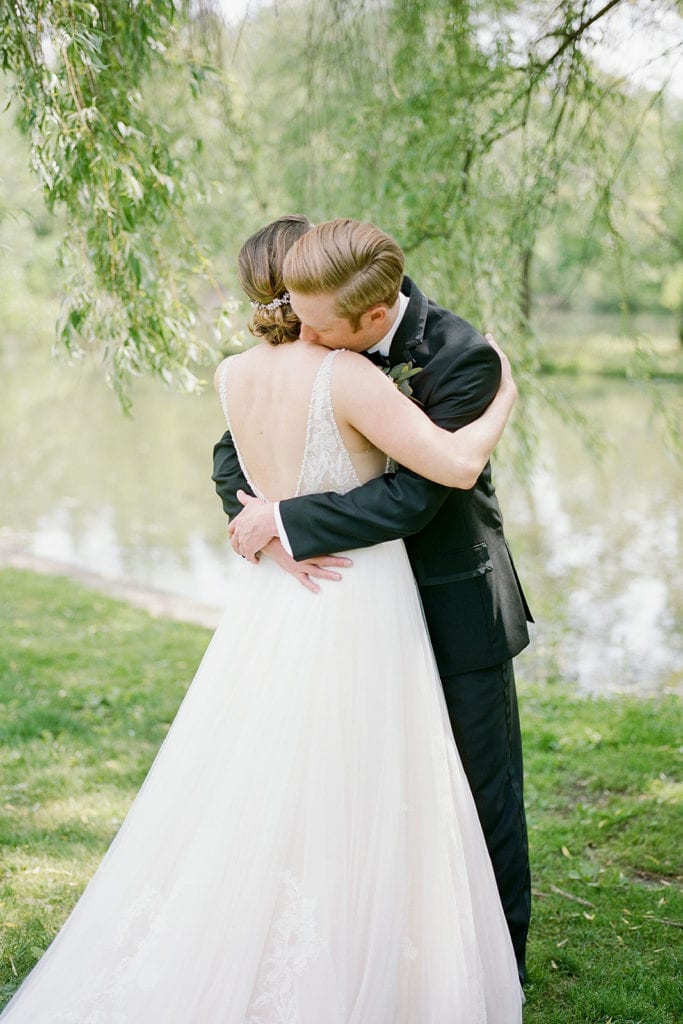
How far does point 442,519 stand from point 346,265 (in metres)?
0.71

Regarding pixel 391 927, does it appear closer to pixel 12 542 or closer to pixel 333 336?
pixel 333 336

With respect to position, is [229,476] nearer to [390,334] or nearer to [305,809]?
[390,334]

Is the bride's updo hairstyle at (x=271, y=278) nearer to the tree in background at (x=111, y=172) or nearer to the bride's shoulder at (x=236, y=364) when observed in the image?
the bride's shoulder at (x=236, y=364)

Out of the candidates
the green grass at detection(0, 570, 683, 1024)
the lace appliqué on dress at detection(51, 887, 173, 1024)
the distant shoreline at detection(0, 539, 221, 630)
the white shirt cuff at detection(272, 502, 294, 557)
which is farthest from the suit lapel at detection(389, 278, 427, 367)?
the distant shoreline at detection(0, 539, 221, 630)

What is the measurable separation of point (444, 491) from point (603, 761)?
2.59m

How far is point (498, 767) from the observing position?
8.63ft

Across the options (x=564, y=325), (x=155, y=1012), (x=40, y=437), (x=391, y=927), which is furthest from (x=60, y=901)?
(x=564, y=325)

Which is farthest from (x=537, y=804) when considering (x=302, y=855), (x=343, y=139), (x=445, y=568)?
(x=343, y=139)

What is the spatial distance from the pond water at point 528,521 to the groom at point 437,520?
2.15m

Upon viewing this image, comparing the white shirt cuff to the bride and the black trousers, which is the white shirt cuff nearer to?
the bride

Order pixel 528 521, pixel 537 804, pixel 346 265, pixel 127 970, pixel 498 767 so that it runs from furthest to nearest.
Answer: pixel 528 521 < pixel 537 804 < pixel 498 767 < pixel 127 970 < pixel 346 265

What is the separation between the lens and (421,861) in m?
2.35

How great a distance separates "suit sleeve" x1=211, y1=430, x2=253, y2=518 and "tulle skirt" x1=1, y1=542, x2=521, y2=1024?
10.5 inches

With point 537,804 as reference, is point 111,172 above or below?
above
